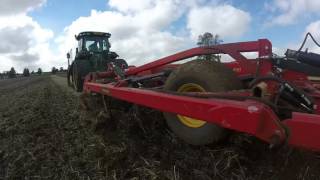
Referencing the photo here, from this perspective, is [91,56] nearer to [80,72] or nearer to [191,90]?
[80,72]

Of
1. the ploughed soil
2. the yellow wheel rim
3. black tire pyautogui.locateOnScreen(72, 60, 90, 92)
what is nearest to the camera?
the ploughed soil

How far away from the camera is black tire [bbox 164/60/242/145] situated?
12.8ft

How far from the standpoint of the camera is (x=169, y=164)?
3.93 meters

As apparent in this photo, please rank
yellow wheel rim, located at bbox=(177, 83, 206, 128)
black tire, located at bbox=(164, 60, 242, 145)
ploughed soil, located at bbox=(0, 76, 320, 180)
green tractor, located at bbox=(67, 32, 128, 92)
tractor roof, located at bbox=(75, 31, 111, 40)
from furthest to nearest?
tractor roof, located at bbox=(75, 31, 111, 40), green tractor, located at bbox=(67, 32, 128, 92), yellow wheel rim, located at bbox=(177, 83, 206, 128), black tire, located at bbox=(164, 60, 242, 145), ploughed soil, located at bbox=(0, 76, 320, 180)

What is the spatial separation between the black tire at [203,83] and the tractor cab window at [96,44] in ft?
35.1

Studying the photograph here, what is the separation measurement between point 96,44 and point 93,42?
128mm

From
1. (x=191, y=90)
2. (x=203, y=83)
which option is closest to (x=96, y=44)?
(x=191, y=90)

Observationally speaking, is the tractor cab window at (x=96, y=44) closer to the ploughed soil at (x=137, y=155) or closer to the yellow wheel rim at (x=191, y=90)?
the ploughed soil at (x=137, y=155)

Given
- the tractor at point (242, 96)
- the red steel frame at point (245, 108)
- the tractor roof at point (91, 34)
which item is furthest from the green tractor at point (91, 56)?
the red steel frame at point (245, 108)

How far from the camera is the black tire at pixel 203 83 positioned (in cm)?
390

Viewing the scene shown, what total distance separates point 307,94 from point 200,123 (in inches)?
41.4

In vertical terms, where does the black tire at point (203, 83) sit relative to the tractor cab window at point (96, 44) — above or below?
below

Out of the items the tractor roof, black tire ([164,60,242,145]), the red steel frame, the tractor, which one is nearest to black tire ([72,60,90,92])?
the tractor roof

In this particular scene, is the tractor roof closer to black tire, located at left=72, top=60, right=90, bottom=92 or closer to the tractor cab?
the tractor cab
